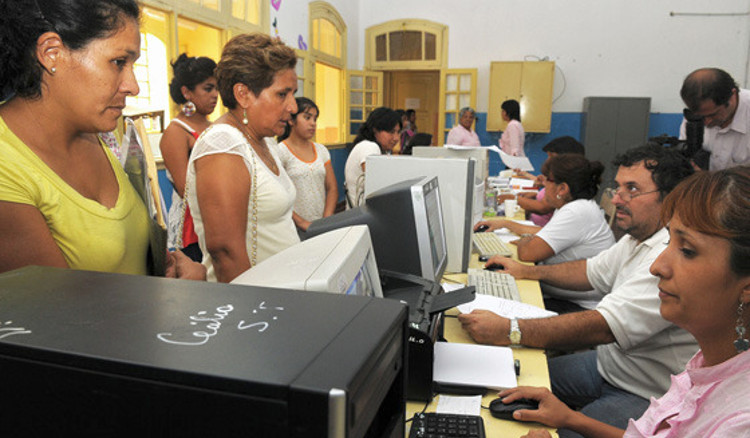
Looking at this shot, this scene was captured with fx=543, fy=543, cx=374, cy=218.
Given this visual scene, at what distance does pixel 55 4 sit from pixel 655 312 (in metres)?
1.58

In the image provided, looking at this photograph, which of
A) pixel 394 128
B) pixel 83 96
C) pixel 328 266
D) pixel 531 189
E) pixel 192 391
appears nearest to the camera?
pixel 192 391

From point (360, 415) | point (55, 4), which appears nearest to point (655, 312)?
point (360, 415)

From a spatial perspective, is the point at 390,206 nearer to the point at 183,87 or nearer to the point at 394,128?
the point at 183,87

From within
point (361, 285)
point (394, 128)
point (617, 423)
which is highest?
point (394, 128)

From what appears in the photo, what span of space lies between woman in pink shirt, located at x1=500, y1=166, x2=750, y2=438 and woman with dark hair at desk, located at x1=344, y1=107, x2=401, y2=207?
8.11ft

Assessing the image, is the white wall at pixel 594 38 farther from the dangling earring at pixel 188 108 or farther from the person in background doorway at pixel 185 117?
the dangling earring at pixel 188 108

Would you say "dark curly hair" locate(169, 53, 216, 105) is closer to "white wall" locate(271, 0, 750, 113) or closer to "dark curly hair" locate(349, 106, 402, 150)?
"dark curly hair" locate(349, 106, 402, 150)

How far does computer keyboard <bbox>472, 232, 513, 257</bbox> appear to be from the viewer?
266 centimetres

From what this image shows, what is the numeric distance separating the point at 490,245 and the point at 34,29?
7.50 ft

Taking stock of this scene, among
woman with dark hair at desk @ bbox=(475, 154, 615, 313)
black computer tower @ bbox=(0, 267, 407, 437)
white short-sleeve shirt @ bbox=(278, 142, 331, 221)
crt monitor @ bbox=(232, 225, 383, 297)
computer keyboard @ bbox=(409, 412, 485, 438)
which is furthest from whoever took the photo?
white short-sleeve shirt @ bbox=(278, 142, 331, 221)

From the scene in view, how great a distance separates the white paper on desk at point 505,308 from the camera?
1726 millimetres

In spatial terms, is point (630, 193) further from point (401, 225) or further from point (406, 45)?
point (406, 45)

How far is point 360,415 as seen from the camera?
0.44m

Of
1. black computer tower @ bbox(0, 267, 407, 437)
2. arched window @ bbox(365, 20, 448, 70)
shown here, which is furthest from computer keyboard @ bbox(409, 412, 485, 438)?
arched window @ bbox(365, 20, 448, 70)
